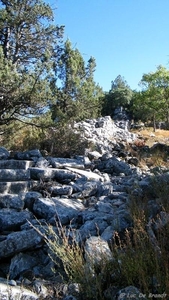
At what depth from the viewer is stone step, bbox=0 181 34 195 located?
6.16m

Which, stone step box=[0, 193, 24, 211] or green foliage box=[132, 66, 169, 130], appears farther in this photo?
green foliage box=[132, 66, 169, 130]

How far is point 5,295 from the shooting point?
2789 millimetres

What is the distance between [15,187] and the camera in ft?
20.5

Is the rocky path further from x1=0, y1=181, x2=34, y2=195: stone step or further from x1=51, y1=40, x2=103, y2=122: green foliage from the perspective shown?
x1=51, y1=40, x2=103, y2=122: green foliage

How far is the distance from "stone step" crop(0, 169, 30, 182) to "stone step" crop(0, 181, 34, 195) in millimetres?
365

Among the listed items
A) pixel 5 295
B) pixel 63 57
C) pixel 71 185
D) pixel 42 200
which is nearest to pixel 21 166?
pixel 71 185

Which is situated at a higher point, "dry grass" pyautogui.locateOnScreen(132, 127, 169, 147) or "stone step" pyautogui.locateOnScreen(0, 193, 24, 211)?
"dry grass" pyautogui.locateOnScreen(132, 127, 169, 147)

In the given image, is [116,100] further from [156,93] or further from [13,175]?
[13,175]

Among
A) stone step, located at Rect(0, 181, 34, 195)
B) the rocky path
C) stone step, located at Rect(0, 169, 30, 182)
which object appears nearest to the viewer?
the rocky path

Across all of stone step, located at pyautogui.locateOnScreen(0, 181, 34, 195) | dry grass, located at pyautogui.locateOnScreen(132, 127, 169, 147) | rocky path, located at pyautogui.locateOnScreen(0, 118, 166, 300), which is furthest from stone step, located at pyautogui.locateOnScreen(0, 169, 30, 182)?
dry grass, located at pyautogui.locateOnScreen(132, 127, 169, 147)

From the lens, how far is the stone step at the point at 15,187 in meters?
6.16

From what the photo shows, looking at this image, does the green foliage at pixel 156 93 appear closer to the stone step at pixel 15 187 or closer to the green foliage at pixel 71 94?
the green foliage at pixel 71 94

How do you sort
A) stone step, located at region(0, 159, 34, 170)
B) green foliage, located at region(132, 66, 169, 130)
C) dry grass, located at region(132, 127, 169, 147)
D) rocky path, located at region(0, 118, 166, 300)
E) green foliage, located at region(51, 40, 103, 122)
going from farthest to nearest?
green foliage, located at region(132, 66, 169, 130)
dry grass, located at region(132, 127, 169, 147)
green foliage, located at region(51, 40, 103, 122)
stone step, located at region(0, 159, 34, 170)
rocky path, located at region(0, 118, 166, 300)

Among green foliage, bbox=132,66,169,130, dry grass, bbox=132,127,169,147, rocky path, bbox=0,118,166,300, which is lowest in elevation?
rocky path, bbox=0,118,166,300
